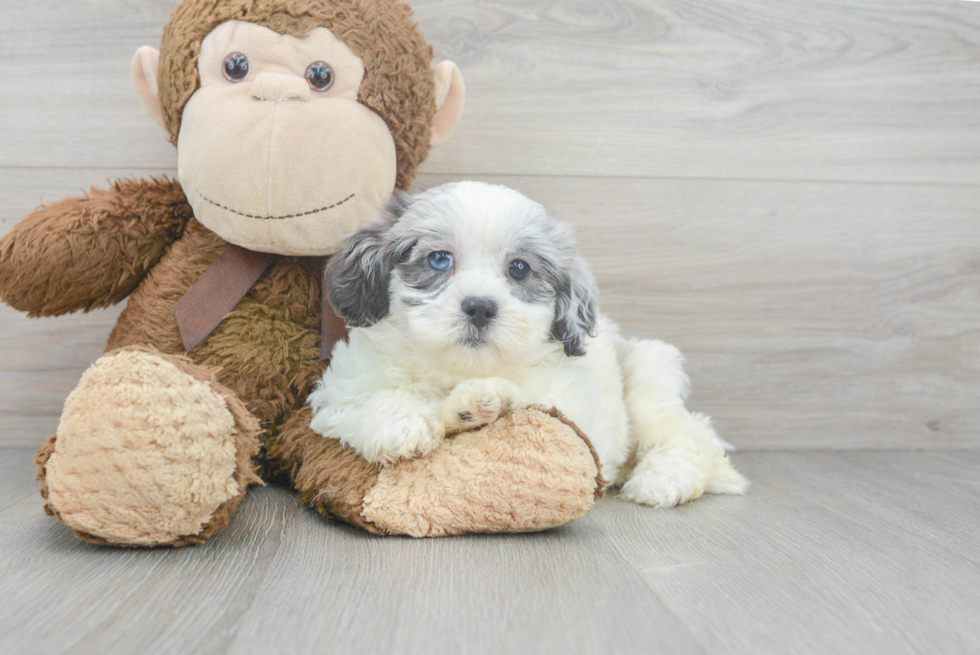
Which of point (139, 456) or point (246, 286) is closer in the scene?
point (139, 456)

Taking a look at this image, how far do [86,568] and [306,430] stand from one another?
47 cm

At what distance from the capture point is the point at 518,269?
1.34 meters

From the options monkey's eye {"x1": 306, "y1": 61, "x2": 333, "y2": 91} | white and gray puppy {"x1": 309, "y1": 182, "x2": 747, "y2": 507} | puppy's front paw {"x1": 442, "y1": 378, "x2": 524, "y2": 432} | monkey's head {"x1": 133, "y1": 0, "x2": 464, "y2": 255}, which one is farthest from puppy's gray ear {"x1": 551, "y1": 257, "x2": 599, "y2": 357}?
monkey's eye {"x1": 306, "y1": 61, "x2": 333, "y2": 91}

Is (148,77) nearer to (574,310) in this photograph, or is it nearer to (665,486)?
(574,310)

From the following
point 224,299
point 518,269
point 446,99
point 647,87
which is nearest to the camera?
point 518,269

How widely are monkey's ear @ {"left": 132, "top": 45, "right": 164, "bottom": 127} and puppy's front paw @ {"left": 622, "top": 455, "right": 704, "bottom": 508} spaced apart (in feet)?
4.07

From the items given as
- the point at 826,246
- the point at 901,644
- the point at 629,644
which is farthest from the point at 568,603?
the point at 826,246

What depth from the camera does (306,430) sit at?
4.81 feet

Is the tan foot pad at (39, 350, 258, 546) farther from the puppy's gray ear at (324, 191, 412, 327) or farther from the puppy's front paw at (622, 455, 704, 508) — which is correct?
the puppy's front paw at (622, 455, 704, 508)

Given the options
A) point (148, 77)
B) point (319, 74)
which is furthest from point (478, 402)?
point (148, 77)

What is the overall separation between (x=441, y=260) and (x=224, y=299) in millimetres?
519

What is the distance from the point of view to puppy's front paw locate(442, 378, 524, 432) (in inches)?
49.4

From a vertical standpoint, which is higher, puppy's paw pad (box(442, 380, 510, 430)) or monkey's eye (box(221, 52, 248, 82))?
monkey's eye (box(221, 52, 248, 82))

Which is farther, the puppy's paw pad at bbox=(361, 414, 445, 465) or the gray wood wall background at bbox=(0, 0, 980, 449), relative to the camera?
the gray wood wall background at bbox=(0, 0, 980, 449)
